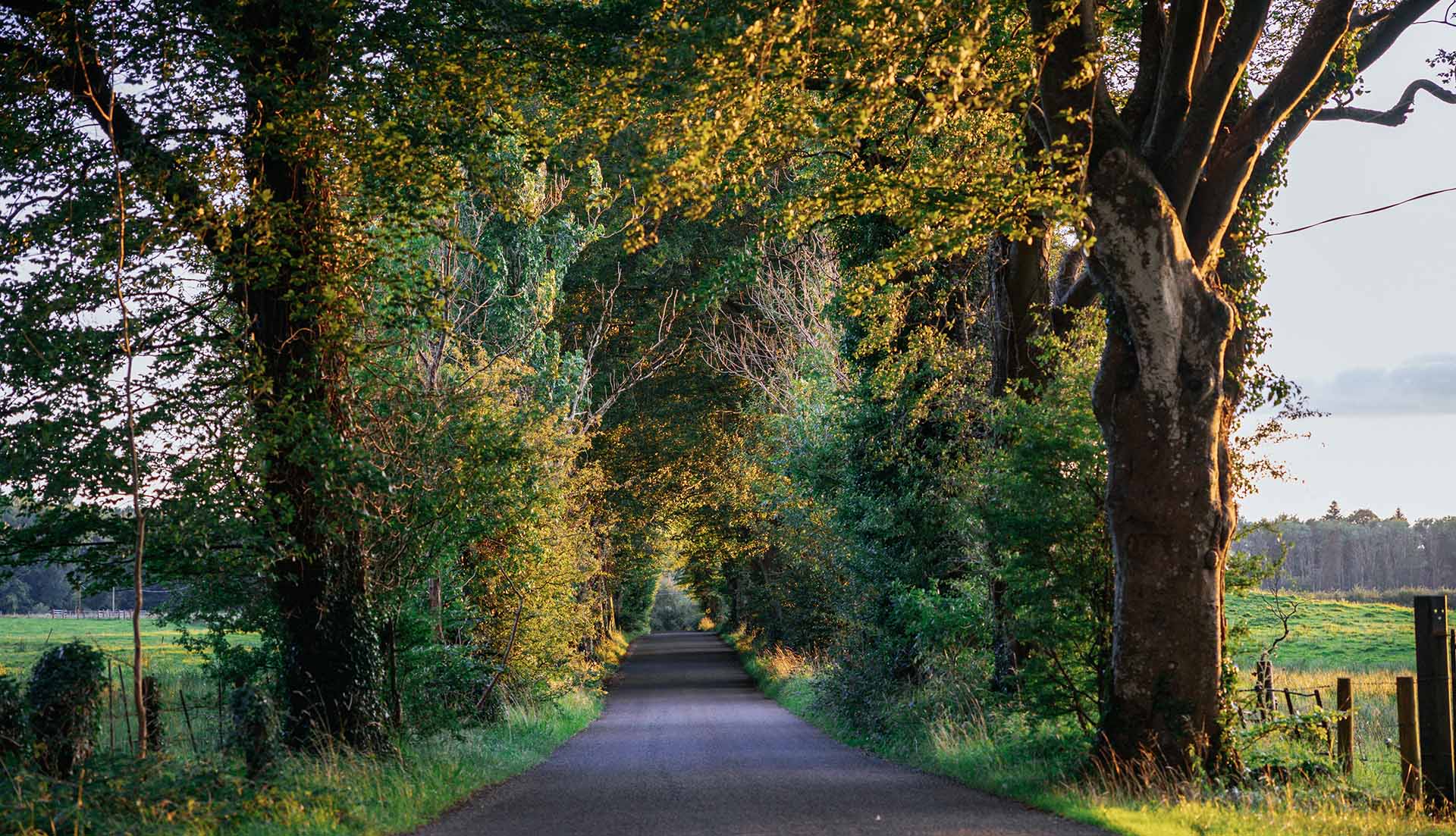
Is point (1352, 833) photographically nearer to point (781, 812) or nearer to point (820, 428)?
point (781, 812)

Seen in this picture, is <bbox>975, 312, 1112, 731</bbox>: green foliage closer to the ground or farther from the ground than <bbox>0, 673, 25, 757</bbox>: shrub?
farther from the ground

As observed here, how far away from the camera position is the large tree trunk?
10.9m

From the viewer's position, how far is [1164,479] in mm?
10867

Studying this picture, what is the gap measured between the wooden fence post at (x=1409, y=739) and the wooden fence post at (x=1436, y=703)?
104 millimetres

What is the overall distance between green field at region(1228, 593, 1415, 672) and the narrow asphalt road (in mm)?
22541

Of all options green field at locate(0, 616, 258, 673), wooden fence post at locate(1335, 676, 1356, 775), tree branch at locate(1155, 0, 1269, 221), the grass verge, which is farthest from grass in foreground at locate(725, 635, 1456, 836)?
green field at locate(0, 616, 258, 673)

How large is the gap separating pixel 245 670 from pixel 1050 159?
35.5 feet

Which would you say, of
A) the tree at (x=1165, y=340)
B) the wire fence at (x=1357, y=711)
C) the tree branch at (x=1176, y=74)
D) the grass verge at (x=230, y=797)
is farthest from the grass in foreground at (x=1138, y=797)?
the tree branch at (x=1176, y=74)

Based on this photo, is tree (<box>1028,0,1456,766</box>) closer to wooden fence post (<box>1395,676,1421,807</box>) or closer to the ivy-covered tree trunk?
wooden fence post (<box>1395,676,1421,807</box>)

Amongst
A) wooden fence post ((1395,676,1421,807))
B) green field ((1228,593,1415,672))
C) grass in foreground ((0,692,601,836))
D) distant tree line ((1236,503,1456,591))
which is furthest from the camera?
distant tree line ((1236,503,1456,591))

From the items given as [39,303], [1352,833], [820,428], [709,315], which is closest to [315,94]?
[39,303]

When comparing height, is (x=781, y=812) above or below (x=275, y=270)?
below

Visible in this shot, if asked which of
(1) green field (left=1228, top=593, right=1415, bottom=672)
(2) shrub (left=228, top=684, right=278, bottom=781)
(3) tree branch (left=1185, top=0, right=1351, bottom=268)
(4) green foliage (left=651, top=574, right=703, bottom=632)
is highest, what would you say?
(3) tree branch (left=1185, top=0, right=1351, bottom=268)

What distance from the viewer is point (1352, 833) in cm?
898
